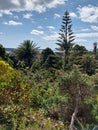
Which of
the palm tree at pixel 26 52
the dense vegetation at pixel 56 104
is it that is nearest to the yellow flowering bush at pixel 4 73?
the dense vegetation at pixel 56 104

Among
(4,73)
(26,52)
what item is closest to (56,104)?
(4,73)

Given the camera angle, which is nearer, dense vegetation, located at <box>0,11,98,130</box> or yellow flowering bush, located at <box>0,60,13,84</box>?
dense vegetation, located at <box>0,11,98,130</box>

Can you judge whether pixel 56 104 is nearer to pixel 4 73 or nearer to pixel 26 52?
pixel 4 73

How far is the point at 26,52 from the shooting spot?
116 feet

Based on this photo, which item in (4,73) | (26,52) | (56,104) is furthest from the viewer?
(26,52)

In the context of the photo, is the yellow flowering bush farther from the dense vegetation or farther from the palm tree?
the palm tree

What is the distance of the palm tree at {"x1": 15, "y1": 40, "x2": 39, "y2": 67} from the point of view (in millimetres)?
35188

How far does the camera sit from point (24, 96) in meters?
6.68

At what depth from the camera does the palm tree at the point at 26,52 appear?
115 feet

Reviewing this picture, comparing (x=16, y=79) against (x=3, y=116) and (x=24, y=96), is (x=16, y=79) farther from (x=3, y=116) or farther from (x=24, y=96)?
(x=3, y=116)

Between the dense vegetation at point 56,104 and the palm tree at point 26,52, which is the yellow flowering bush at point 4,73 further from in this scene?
the palm tree at point 26,52

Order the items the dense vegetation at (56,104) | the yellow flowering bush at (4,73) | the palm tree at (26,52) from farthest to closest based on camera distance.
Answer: the palm tree at (26,52) < the yellow flowering bush at (4,73) < the dense vegetation at (56,104)

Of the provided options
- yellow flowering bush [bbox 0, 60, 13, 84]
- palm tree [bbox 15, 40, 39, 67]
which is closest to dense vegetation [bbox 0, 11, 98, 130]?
yellow flowering bush [bbox 0, 60, 13, 84]

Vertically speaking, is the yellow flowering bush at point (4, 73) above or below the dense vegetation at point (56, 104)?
above
